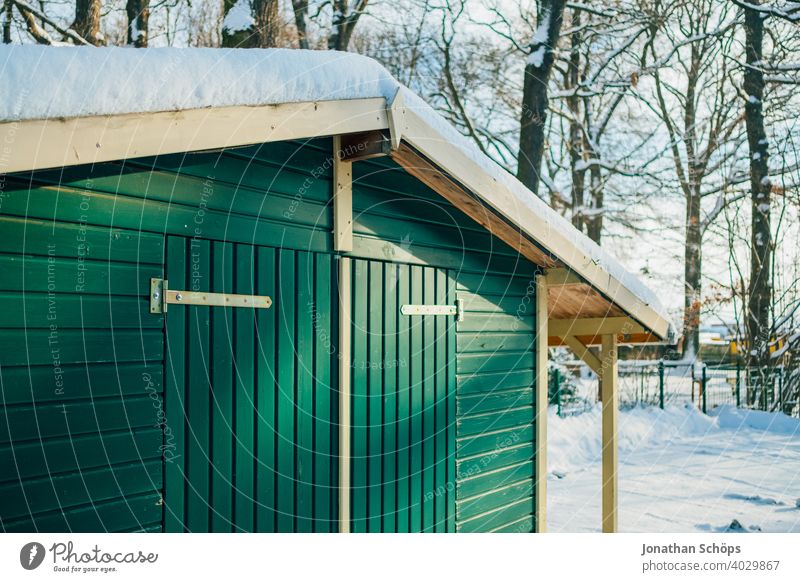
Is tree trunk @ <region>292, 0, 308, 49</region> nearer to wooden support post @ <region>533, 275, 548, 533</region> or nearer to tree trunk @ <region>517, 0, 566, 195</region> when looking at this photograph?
tree trunk @ <region>517, 0, 566, 195</region>

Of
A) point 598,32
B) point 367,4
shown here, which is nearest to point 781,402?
point 598,32

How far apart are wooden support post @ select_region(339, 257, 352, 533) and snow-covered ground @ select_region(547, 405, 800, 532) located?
13.3 ft

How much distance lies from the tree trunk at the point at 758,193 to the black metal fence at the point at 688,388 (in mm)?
735

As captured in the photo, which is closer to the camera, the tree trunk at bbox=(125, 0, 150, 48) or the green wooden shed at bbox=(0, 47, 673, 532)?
the green wooden shed at bbox=(0, 47, 673, 532)

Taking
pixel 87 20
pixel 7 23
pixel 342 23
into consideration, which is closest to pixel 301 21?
pixel 342 23

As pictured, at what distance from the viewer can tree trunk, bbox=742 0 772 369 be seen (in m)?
13.0

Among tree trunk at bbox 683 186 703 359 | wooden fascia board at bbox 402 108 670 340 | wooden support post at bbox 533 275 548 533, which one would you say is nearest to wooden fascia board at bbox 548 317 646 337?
wooden fascia board at bbox 402 108 670 340

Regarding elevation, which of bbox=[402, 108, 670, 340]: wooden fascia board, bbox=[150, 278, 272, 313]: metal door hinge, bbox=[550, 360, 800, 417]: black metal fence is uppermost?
bbox=[402, 108, 670, 340]: wooden fascia board

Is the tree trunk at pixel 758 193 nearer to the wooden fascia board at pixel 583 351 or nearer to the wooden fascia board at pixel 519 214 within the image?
the wooden fascia board at pixel 583 351

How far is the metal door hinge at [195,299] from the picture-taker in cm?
335

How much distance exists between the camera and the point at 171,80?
9.62 ft

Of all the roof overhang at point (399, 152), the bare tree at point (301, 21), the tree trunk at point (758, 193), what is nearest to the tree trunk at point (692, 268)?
the tree trunk at point (758, 193)

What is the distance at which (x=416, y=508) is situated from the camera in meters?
4.66
